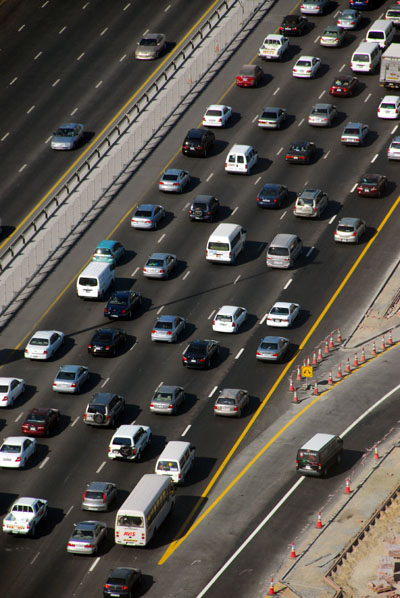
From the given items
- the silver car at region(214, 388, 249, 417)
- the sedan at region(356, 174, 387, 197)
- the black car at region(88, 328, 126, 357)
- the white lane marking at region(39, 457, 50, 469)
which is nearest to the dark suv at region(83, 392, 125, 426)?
the white lane marking at region(39, 457, 50, 469)

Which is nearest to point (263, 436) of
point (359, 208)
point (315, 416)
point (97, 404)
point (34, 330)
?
point (315, 416)

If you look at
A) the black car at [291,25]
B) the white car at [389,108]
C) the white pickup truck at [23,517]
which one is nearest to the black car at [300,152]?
the white car at [389,108]

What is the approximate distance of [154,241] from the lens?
368 feet

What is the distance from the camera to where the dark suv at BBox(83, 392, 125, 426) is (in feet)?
Result: 300

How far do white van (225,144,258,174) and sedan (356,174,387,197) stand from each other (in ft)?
29.9

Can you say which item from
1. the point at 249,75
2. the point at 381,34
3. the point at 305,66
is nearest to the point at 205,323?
the point at 249,75

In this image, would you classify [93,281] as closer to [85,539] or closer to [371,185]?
[371,185]

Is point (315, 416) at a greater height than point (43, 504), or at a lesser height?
lesser

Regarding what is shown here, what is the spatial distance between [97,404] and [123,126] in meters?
39.1

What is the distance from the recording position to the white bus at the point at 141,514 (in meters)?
80.4

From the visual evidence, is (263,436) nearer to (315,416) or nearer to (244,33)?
(315,416)

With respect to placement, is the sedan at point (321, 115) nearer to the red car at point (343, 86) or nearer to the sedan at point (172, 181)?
the red car at point (343, 86)

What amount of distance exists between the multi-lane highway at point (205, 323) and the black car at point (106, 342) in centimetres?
71

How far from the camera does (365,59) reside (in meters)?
132
